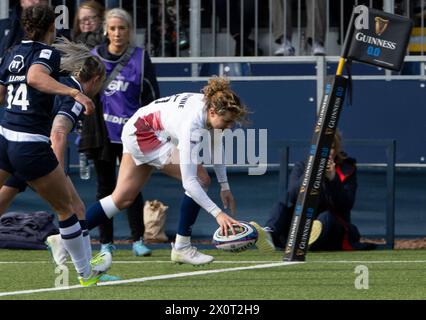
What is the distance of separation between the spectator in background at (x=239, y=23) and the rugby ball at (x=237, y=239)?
15.3 ft

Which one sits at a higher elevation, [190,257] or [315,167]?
[315,167]

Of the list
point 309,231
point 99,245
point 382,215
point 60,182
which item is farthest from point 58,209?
point 382,215

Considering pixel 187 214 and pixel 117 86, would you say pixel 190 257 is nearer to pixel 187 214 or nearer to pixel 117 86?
pixel 187 214

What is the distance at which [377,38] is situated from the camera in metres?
12.0

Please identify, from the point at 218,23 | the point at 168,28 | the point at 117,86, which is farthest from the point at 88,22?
the point at 218,23

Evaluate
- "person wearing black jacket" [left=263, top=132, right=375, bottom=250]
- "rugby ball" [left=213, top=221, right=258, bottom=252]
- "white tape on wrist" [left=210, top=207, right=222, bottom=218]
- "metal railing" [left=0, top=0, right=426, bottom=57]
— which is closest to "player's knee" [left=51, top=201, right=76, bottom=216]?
"white tape on wrist" [left=210, top=207, right=222, bottom=218]

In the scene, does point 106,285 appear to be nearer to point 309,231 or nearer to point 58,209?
point 58,209

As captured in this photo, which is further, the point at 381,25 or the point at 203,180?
the point at 381,25

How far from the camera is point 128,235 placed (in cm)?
1441

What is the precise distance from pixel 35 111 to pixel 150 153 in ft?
6.43

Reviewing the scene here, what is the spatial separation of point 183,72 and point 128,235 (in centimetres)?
169

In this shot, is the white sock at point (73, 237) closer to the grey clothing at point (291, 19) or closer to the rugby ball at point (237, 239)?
the rugby ball at point (237, 239)

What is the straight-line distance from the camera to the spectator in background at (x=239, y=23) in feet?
51.0

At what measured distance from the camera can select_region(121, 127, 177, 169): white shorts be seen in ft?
37.7
